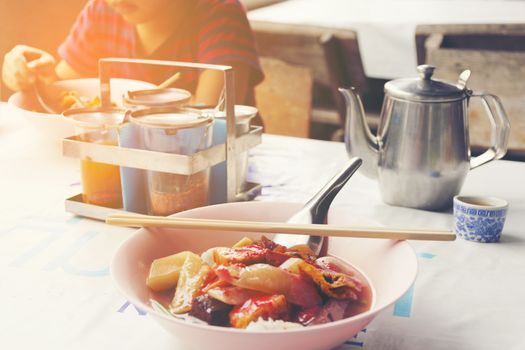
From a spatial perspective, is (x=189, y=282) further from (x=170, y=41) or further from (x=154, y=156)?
(x=170, y=41)

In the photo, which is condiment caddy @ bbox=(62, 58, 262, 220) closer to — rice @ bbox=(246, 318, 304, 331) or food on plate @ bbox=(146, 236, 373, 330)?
food on plate @ bbox=(146, 236, 373, 330)

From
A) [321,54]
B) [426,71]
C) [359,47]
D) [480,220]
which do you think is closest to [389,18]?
[359,47]

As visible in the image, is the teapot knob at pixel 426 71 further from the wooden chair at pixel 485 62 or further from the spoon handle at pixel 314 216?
the wooden chair at pixel 485 62

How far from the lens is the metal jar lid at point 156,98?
40.1 inches

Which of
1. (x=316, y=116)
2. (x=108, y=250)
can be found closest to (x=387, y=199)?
(x=108, y=250)

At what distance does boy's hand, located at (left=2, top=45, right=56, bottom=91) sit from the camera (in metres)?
1.50

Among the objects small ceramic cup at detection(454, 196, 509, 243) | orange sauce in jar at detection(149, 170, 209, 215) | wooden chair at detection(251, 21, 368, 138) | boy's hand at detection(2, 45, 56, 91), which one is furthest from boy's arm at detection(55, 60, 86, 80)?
small ceramic cup at detection(454, 196, 509, 243)

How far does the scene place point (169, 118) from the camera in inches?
34.8

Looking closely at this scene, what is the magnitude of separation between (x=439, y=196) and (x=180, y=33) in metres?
1.18

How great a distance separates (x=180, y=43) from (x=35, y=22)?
78 centimetres

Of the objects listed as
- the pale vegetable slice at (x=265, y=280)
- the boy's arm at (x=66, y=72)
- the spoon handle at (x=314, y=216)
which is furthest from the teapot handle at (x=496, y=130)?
the boy's arm at (x=66, y=72)

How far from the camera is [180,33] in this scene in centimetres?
189

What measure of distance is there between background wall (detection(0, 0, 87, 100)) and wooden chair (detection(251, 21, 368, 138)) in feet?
2.73

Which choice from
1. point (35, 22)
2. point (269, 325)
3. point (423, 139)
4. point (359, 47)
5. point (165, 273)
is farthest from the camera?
point (359, 47)
